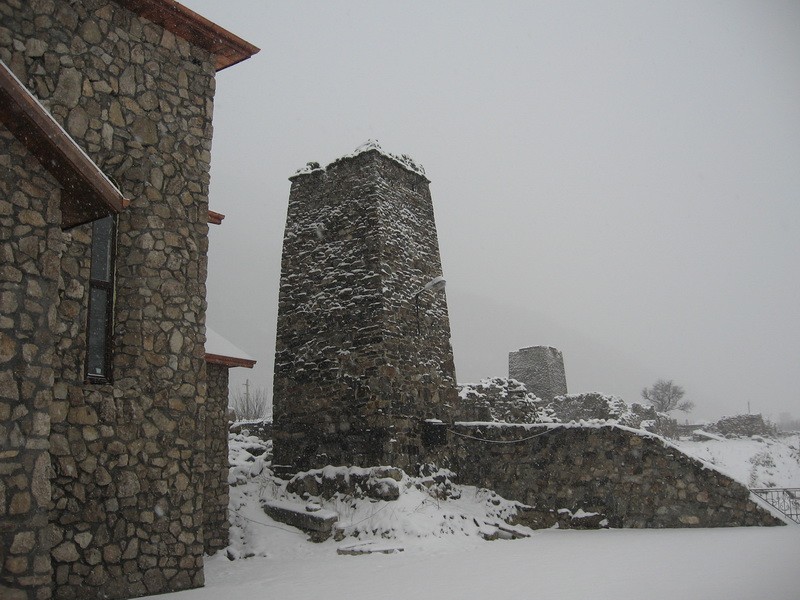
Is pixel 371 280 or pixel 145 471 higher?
pixel 371 280

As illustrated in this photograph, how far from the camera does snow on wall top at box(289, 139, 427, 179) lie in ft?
42.7

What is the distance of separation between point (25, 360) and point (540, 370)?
20902 millimetres

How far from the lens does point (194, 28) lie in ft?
25.3

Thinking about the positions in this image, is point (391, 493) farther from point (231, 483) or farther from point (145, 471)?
point (145, 471)

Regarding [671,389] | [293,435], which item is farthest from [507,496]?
[671,389]

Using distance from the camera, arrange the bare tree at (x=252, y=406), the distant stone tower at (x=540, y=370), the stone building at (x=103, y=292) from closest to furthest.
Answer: the stone building at (x=103, y=292) < the distant stone tower at (x=540, y=370) < the bare tree at (x=252, y=406)

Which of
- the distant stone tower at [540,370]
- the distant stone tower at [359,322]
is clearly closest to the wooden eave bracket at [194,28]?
the distant stone tower at [359,322]

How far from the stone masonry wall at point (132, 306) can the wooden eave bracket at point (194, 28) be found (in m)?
0.11

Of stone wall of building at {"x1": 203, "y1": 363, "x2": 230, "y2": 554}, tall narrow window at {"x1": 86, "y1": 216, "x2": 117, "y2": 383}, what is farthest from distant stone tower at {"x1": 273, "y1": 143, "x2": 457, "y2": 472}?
tall narrow window at {"x1": 86, "y1": 216, "x2": 117, "y2": 383}

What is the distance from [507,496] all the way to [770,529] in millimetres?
4430

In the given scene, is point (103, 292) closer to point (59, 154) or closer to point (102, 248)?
point (102, 248)

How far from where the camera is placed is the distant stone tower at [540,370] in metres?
23.8

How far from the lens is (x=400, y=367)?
11805 mm

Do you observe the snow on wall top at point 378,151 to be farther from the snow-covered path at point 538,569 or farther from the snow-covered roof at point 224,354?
the snow-covered path at point 538,569
